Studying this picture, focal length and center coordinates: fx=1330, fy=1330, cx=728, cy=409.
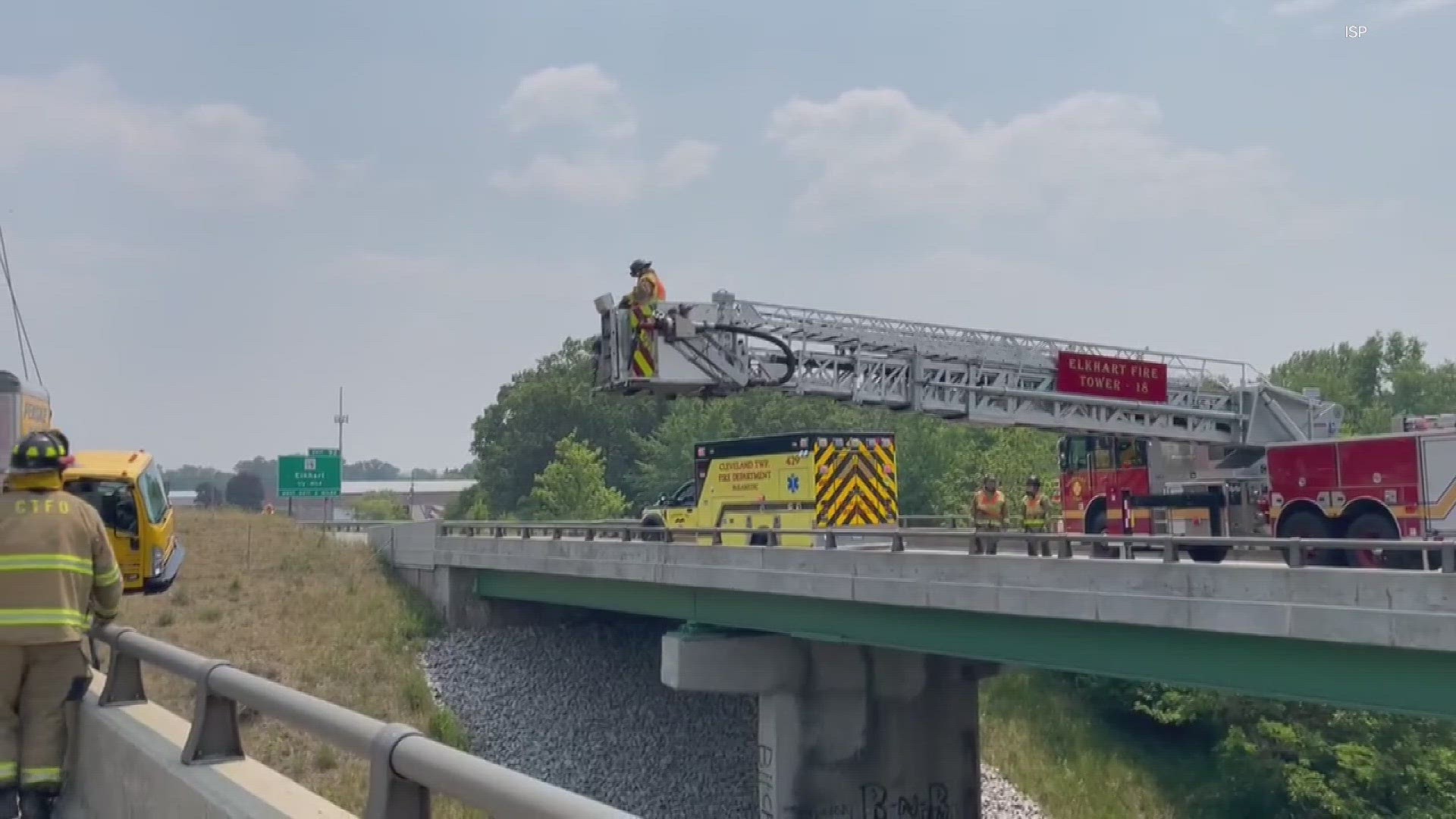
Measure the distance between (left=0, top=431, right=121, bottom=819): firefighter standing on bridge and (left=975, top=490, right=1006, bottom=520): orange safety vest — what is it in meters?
15.7

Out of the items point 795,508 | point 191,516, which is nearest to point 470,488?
point 191,516

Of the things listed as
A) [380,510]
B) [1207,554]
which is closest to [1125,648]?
[1207,554]

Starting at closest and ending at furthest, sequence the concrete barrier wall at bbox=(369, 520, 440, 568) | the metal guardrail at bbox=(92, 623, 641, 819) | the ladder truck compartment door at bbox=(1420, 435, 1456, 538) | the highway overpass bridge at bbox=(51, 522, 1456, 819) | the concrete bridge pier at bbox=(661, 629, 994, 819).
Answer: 1. the metal guardrail at bbox=(92, 623, 641, 819)
2. the highway overpass bridge at bbox=(51, 522, 1456, 819)
3. the ladder truck compartment door at bbox=(1420, 435, 1456, 538)
4. the concrete bridge pier at bbox=(661, 629, 994, 819)
5. the concrete barrier wall at bbox=(369, 520, 440, 568)

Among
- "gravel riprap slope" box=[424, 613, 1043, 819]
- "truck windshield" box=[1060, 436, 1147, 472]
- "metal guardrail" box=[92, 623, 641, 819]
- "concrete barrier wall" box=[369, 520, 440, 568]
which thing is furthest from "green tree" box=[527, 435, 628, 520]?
"metal guardrail" box=[92, 623, 641, 819]

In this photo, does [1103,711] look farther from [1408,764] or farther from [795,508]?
[795,508]

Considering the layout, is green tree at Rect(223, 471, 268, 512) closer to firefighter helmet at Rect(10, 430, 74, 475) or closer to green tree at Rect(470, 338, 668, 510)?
green tree at Rect(470, 338, 668, 510)

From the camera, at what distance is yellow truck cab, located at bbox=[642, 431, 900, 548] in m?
27.3

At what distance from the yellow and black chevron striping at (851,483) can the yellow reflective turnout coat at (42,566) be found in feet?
69.0

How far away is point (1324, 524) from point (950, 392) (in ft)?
19.0

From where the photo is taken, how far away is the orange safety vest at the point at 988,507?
20.9 m

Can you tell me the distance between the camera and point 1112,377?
70.2 ft

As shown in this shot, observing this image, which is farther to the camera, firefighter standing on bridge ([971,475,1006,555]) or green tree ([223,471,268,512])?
green tree ([223,471,268,512])

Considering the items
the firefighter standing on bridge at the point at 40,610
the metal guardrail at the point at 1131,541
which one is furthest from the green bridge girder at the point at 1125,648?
the firefighter standing on bridge at the point at 40,610

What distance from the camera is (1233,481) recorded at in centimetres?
2216
